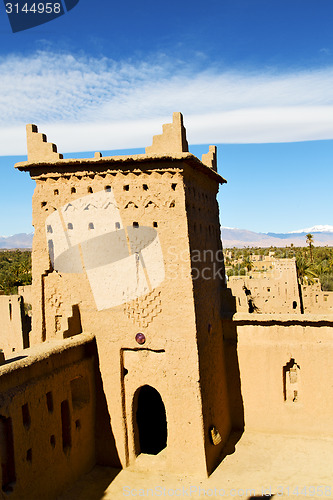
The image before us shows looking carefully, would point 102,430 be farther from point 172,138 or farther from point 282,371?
point 172,138

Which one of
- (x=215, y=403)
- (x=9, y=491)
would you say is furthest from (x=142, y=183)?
(x=9, y=491)

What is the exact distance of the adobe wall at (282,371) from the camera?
9.82 metres

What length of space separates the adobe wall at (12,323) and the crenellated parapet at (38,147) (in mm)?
10635

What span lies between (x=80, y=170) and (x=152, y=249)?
7.25 feet

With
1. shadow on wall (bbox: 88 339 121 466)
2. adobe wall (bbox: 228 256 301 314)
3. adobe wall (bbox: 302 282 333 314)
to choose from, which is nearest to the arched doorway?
shadow on wall (bbox: 88 339 121 466)

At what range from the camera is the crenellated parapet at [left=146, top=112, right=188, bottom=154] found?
8.90m

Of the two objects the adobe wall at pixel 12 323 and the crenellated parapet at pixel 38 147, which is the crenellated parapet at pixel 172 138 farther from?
the adobe wall at pixel 12 323

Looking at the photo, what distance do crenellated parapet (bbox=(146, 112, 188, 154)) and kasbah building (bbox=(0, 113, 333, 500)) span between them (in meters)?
0.03

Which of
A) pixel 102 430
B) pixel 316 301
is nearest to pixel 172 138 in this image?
pixel 102 430

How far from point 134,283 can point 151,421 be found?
4009 millimetres

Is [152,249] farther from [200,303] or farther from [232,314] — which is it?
[232,314]

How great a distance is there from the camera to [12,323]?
19125mm

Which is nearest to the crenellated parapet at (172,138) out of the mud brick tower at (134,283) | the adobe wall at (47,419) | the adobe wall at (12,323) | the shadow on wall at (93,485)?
the mud brick tower at (134,283)

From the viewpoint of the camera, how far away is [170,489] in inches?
326
